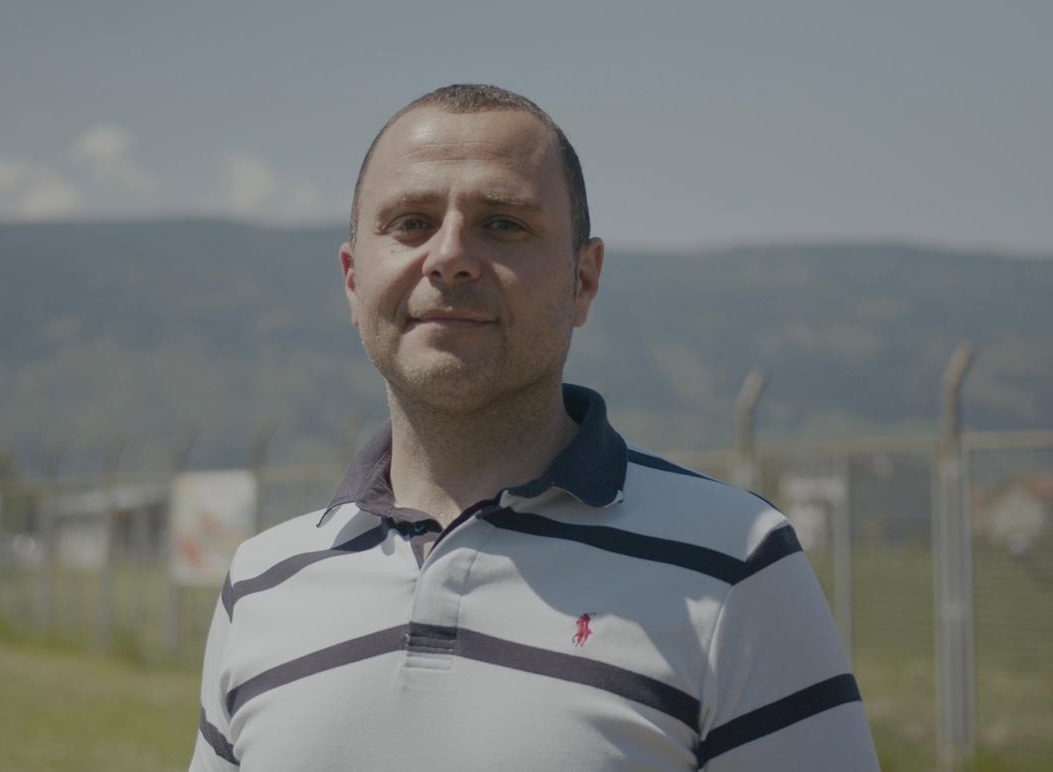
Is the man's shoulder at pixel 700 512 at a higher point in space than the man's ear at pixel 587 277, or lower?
lower

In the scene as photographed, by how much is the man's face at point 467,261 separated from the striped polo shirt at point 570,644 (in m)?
0.16

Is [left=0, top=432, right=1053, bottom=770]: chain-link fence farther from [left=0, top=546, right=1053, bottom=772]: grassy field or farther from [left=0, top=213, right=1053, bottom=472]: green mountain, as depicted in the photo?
[left=0, top=213, right=1053, bottom=472]: green mountain

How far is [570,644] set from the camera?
188 cm

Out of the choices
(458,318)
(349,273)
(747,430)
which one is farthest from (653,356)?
(458,318)

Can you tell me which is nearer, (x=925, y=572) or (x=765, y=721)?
(x=765, y=721)

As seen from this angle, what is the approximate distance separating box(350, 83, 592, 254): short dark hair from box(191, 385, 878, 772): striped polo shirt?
1.02ft

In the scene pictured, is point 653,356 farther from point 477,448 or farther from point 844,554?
point 477,448

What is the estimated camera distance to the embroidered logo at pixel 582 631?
1885 millimetres

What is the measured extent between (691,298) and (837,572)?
190797 mm

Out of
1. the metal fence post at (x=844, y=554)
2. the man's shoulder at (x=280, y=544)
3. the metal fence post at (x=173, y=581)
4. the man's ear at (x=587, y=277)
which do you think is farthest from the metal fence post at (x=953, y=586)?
the metal fence post at (x=173, y=581)

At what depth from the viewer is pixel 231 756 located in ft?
7.02

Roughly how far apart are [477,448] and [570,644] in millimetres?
329

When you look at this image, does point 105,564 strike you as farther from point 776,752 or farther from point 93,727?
point 776,752

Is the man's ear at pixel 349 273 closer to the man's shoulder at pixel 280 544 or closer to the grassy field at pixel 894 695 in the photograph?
the man's shoulder at pixel 280 544
